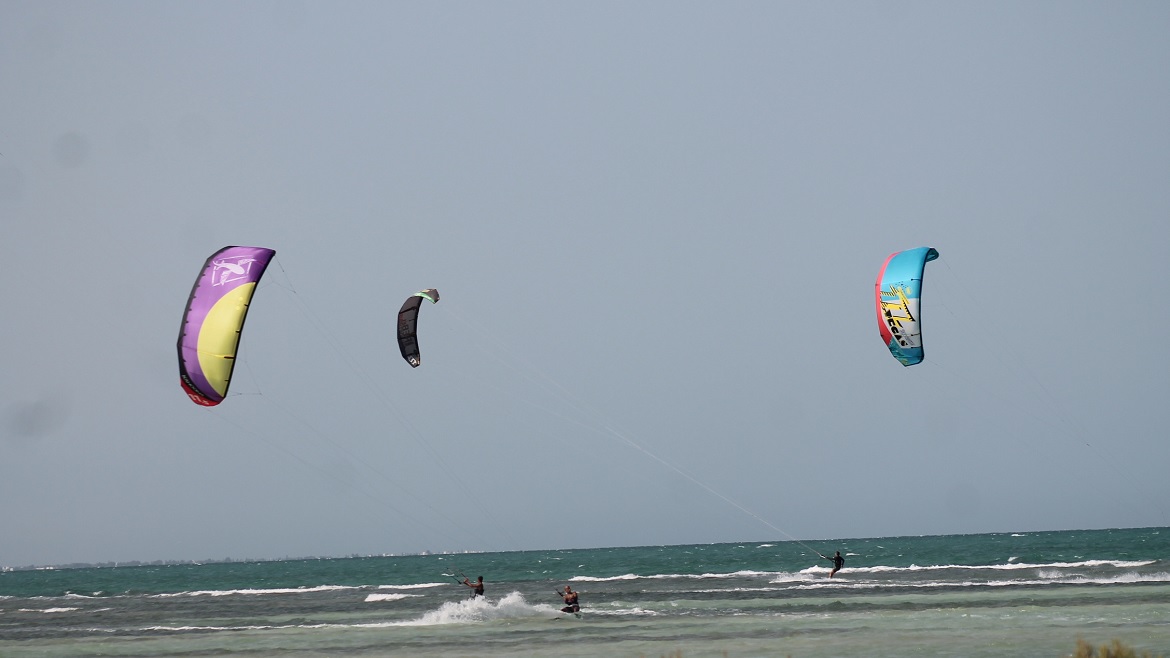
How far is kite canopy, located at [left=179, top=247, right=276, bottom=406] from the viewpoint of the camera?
21.7 m

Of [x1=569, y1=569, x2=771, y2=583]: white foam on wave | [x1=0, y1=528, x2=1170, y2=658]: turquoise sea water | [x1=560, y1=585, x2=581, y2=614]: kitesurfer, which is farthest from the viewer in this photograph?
[x1=569, y1=569, x2=771, y2=583]: white foam on wave

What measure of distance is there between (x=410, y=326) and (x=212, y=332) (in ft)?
16.5

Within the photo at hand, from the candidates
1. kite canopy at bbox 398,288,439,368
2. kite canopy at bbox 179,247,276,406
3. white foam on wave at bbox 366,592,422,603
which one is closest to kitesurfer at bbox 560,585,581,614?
kite canopy at bbox 398,288,439,368

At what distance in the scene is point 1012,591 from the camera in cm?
3522

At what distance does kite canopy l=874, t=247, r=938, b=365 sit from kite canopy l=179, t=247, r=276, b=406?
1540 centimetres

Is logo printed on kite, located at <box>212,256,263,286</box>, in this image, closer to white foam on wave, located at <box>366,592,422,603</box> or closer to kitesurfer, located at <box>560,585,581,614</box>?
kitesurfer, located at <box>560,585,581,614</box>

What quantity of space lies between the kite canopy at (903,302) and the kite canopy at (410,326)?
445 inches

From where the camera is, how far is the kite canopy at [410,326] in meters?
25.6

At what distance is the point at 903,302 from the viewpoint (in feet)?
89.9

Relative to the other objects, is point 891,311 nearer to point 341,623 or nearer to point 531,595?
point 341,623

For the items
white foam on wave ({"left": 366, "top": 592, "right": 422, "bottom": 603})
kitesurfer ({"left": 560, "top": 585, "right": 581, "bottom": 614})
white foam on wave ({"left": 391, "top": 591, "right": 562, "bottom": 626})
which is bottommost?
white foam on wave ({"left": 366, "top": 592, "right": 422, "bottom": 603})

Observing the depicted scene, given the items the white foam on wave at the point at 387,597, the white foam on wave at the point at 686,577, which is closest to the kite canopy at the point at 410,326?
the white foam on wave at the point at 387,597

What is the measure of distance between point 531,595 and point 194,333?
24495 mm

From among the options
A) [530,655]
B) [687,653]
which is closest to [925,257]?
[687,653]
